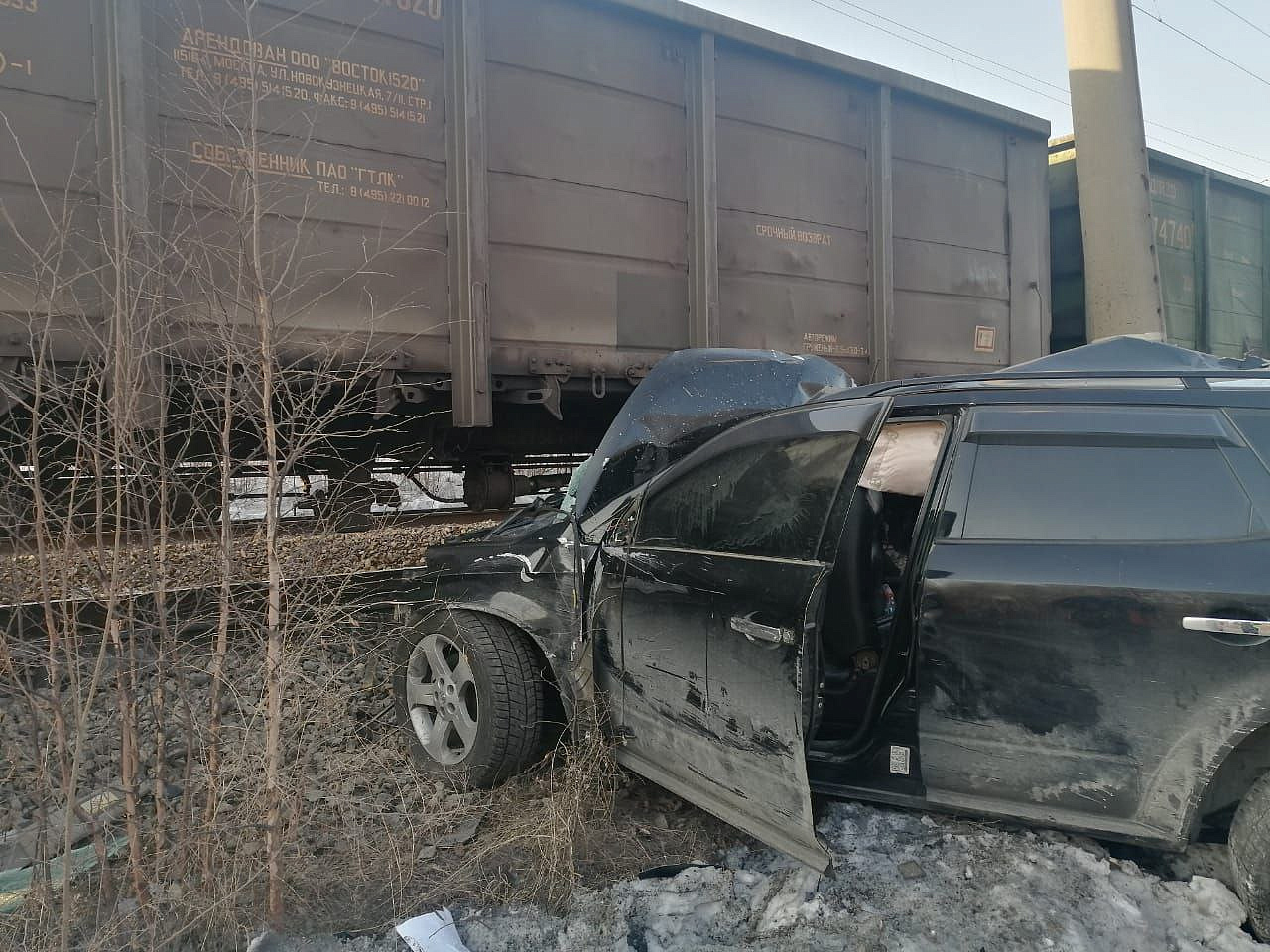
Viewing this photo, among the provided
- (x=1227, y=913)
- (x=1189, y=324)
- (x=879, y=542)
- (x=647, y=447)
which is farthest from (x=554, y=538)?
(x=1189, y=324)

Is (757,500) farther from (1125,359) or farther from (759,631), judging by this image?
(1125,359)

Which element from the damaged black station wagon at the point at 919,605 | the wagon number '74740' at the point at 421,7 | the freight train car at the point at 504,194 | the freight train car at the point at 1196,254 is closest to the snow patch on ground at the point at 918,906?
the damaged black station wagon at the point at 919,605

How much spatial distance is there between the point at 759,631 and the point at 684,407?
46.8 inches

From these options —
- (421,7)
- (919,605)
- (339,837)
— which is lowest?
(339,837)

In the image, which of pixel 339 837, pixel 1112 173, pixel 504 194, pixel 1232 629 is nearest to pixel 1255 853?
pixel 1232 629

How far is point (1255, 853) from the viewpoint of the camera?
2.03 metres

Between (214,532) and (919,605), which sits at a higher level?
(214,532)

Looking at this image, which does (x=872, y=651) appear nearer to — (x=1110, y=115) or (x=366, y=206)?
(x=366, y=206)

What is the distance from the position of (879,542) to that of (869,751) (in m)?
0.78

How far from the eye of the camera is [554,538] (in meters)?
3.33

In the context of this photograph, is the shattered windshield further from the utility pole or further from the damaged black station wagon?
the utility pole

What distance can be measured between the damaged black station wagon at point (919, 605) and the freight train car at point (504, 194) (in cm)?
126

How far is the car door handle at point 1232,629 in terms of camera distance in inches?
77.1

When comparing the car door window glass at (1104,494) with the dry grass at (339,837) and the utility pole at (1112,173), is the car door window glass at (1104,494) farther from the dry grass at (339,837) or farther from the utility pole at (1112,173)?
the utility pole at (1112,173)
